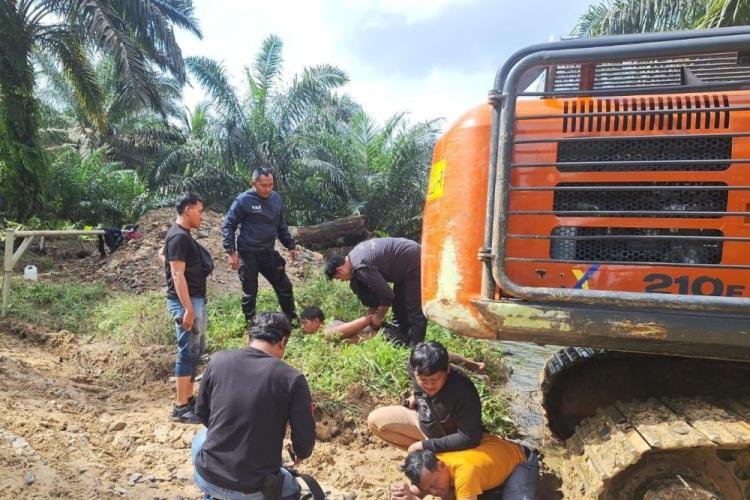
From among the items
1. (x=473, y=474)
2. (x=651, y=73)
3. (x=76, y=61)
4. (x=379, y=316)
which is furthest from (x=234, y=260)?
(x=76, y=61)

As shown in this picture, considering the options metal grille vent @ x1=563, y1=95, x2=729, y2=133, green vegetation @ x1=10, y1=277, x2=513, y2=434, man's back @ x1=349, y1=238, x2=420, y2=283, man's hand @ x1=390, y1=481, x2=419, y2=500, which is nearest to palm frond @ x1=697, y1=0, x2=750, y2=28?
green vegetation @ x1=10, y1=277, x2=513, y2=434

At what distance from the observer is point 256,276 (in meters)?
6.37

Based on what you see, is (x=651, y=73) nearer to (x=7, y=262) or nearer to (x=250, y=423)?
(x=250, y=423)

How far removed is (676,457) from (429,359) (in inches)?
47.9

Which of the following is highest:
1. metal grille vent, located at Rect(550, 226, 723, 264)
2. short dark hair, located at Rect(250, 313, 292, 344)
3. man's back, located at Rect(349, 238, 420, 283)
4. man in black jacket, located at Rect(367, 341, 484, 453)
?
metal grille vent, located at Rect(550, 226, 723, 264)

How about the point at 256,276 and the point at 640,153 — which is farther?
the point at 256,276

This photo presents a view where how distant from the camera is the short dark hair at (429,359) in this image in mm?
3170

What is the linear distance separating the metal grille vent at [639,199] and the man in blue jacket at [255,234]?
4.02m

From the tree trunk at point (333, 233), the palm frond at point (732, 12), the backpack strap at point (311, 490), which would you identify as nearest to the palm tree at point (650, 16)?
the palm frond at point (732, 12)

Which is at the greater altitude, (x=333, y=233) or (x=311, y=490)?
(x=333, y=233)

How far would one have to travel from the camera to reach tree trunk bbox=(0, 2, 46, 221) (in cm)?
1164

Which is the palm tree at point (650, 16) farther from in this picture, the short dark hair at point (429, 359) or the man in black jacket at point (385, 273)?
the short dark hair at point (429, 359)

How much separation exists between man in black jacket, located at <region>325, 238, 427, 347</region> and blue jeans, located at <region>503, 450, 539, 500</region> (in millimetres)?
1885

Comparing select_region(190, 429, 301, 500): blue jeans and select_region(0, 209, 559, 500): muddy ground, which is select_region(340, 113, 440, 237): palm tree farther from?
select_region(190, 429, 301, 500): blue jeans
